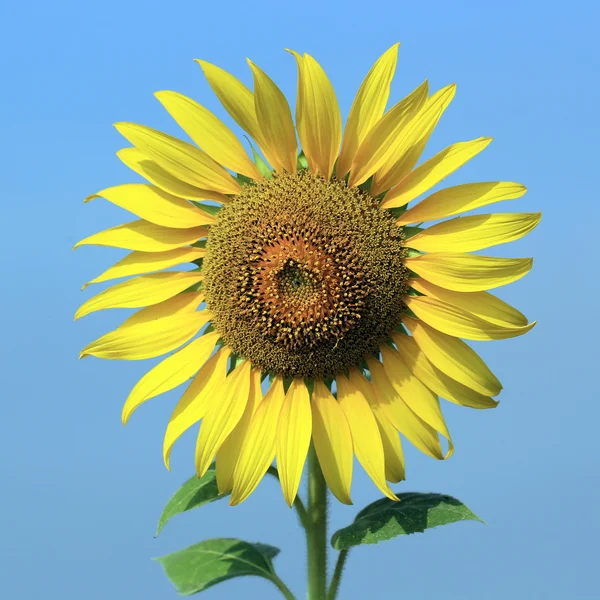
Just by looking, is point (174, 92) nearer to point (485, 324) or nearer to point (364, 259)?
point (364, 259)

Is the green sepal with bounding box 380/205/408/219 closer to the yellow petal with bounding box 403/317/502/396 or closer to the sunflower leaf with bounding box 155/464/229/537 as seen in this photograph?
the yellow petal with bounding box 403/317/502/396

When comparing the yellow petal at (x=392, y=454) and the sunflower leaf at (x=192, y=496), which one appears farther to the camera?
the sunflower leaf at (x=192, y=496)

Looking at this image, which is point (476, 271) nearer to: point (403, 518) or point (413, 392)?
point (413, 392)

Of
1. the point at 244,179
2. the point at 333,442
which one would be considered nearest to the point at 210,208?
the point at 244,179

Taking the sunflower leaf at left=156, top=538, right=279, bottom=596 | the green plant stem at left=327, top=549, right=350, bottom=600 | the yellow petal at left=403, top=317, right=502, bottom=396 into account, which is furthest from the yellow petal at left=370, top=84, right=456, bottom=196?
the sunflower leaf at left=156, top=538, right=279, bottom=596

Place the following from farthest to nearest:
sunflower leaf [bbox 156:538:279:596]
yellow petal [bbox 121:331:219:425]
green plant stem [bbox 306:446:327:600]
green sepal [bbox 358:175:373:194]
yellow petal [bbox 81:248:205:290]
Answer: sunflower leaf [bbox 156:538:279:596]
green plant stem [bbox 306:446:327:600]
yellow petal [bbox 81:248:205:290]
yellow petal [bbox 121:331:219:425]
green sepal [bbox 358:175:373:194]

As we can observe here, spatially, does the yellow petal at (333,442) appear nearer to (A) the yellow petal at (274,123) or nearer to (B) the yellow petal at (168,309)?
(B) the yellow petal at (168,309)

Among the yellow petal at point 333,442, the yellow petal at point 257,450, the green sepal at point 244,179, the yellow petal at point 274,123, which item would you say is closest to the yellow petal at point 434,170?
the yellow petal at point 274,123
